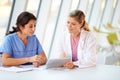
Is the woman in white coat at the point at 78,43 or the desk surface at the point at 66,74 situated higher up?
the woman in white coat at the point at 78,43

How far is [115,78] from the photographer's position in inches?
89.7

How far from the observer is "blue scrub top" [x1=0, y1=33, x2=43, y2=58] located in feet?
8.86

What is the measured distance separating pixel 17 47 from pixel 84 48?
672 mm

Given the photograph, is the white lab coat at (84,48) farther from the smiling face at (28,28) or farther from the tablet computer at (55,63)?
the smiling face at (28,28)

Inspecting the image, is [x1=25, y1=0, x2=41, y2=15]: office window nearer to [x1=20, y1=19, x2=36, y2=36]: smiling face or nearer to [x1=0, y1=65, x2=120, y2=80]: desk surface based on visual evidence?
[x1=20, y1=19, x2=36, y2=36]: smiling face

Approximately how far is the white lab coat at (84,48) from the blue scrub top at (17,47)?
32cm

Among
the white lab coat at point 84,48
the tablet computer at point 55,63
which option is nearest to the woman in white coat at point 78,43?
the white lab coat at point 84,48

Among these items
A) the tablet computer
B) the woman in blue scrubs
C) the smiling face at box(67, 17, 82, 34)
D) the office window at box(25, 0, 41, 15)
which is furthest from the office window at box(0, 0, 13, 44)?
the tablet computer

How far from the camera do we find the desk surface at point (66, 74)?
2180 millimetres

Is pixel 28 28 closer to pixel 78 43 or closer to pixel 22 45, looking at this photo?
pixel 22 45

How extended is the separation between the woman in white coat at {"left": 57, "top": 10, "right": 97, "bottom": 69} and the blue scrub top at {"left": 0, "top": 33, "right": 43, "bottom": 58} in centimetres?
34

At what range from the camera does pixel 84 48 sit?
9.66ft

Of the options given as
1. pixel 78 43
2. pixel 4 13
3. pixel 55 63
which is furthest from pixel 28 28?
pixel 4 13

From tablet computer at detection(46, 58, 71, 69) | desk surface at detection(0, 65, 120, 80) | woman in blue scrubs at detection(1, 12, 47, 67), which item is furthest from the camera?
woman in blue scrubs at detection(1, 12, 47, 67)
